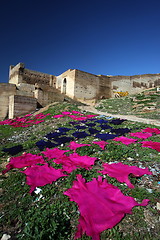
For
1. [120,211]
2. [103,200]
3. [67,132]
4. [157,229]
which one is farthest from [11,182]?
[67,132]

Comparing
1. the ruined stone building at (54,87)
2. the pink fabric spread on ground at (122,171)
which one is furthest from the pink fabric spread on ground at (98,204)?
the ruined stone building at (54,87)

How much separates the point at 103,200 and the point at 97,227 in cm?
40

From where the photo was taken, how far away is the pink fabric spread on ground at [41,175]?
7.92 feet

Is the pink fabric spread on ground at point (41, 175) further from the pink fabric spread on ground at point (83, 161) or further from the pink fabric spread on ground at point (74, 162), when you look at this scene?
the pink fabric spread on ground at point (83, 161)

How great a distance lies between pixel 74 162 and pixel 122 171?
1.09 meters

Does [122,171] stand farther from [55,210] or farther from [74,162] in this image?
[55,210]

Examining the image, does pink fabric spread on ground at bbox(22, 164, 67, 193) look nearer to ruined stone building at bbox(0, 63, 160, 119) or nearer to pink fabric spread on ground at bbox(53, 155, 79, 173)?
pink fabric spread on ground at bbox(53, 155, 79, 173)

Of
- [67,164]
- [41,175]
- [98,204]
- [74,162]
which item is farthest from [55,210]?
[74,162]

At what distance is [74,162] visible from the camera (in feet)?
10.2

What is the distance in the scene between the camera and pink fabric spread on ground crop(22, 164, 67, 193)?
95.0 inches

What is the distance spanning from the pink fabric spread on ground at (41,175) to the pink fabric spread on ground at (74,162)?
229mm

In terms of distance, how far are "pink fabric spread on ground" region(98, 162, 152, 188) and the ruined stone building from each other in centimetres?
1234

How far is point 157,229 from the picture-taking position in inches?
59.4

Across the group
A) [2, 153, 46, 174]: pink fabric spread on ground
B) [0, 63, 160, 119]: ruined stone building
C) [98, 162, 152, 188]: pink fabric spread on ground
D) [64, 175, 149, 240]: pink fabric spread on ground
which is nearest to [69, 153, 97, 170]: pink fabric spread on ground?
[98, 162, 152, 188]: pink fabric spread on ground
